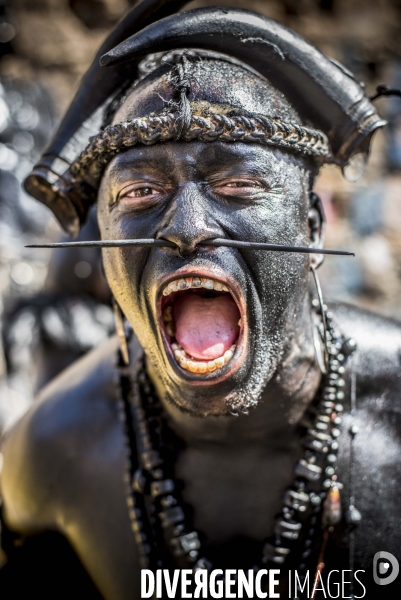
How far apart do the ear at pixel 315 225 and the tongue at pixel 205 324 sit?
0.30 meters

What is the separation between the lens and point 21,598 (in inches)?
96.1

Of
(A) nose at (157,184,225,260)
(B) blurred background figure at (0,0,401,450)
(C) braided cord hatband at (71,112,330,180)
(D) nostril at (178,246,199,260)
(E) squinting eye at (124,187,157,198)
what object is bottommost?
(D) nostril at (178,246,199,260)

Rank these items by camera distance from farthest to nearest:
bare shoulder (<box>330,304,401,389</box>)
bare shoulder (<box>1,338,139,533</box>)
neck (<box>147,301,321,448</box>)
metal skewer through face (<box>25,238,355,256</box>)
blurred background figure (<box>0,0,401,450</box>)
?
blurred background figure (<box>0,0,401,450</box>)
bare shoulder (<box>1,338,139,533</box>)
bare shoulder (<box>330,304,401,389</box>)
neck (<box>147,301,321,448</box>)
metal skewer through face (<box>25,238,355,256</box>)

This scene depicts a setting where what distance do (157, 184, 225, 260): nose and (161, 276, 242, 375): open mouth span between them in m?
0.10

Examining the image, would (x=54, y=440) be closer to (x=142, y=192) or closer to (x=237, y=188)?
(x=142, y=192)

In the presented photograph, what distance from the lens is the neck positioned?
1.93 metres

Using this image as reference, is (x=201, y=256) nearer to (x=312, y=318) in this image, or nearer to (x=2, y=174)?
(x=312, y=318)

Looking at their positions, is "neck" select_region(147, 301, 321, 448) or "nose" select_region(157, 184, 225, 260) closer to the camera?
"nose" select_region(157, 184, 225, 260)

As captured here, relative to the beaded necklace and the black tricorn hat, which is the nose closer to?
the black tricorn hat

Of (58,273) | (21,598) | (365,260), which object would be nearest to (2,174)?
(58,273)

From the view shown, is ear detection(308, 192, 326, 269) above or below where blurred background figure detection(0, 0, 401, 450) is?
below

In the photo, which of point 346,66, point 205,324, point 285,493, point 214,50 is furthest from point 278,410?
point 346,66

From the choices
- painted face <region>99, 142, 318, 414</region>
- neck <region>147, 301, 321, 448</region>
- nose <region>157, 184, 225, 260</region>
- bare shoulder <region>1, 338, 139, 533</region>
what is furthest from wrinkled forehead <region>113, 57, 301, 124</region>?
bare shoulder <region>1, 338, 139, 533</region>

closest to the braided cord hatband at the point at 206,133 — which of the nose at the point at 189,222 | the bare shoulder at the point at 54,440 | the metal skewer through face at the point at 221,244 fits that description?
the nose at the point at 189,222
